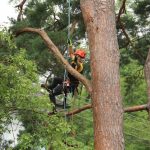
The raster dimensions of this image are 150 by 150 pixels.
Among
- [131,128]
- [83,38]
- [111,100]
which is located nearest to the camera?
[111,100]

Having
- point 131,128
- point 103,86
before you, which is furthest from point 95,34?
point 131,128

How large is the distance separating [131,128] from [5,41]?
11367mm

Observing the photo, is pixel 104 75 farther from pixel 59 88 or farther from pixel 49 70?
pixel 49 70

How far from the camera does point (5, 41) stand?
818cm

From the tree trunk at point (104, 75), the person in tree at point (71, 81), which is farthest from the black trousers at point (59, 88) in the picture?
the tree trunk at point (104, 75)

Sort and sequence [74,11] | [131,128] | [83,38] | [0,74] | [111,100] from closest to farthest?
[111,100] < [0,74] < [74,11] < [83,38] < [131,128]

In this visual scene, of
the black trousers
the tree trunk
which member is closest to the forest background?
the black trousers

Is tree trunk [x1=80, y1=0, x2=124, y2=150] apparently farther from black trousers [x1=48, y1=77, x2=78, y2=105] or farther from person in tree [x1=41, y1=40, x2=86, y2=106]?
black trousers [x1=48, y1=77, x2=78, y2=105]

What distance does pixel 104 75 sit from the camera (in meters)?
5.68

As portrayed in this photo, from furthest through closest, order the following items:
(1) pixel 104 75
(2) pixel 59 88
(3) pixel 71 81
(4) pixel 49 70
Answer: (4) pixel 49 70
(2) pixel 59 88
(3) pixel 71 81
(1) pixel 104 75

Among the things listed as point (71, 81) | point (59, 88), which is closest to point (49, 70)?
point (59, 88)

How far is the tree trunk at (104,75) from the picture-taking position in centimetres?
552

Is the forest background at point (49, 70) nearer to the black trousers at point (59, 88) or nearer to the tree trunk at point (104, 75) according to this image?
the black trousers at point (59, 88)

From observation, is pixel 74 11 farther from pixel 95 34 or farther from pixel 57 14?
pixel 95 34
